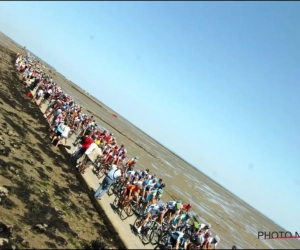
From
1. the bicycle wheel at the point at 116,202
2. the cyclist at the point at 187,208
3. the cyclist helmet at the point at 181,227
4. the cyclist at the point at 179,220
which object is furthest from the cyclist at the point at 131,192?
the cyclist helmet at the point at 181,227

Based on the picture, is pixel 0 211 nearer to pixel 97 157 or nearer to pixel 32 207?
pixel 32 207

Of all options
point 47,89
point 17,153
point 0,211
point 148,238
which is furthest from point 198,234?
point 47,89

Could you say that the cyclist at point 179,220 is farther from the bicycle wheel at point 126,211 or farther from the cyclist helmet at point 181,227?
the bicycle wheel at point 126,211

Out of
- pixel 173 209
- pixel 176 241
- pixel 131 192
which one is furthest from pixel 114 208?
pixel 176 241

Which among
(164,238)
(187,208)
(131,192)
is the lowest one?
(164,238)

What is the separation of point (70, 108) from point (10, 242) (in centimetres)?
2185

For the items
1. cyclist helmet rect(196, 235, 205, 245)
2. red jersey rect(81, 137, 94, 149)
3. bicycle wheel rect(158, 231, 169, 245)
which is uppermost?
cyclist helmet rect(196, 235, 205, 245)

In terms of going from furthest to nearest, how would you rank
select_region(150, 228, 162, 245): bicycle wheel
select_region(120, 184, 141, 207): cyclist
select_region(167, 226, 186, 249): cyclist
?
select_region(120, 184, 141, 207): cyclist < select_region(150, 228, 162, 245): bicycle wheel < select_region(167, 226, 186, 249): cyclist

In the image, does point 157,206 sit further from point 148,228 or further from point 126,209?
point 126,209

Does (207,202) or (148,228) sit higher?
(207,202)

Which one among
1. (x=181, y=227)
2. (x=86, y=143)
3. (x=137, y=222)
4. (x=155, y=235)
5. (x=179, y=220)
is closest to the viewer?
(x=181, y=227)

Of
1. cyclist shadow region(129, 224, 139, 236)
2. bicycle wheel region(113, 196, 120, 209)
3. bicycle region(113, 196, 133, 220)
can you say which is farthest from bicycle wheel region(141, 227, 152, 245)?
bicycle wheel region(113, 196, 120, 209)

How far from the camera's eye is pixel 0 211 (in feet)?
36.8

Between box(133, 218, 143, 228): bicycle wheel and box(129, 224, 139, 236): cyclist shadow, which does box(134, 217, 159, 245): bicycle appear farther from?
box(133, 218, 143, 228): bicycle wheel
